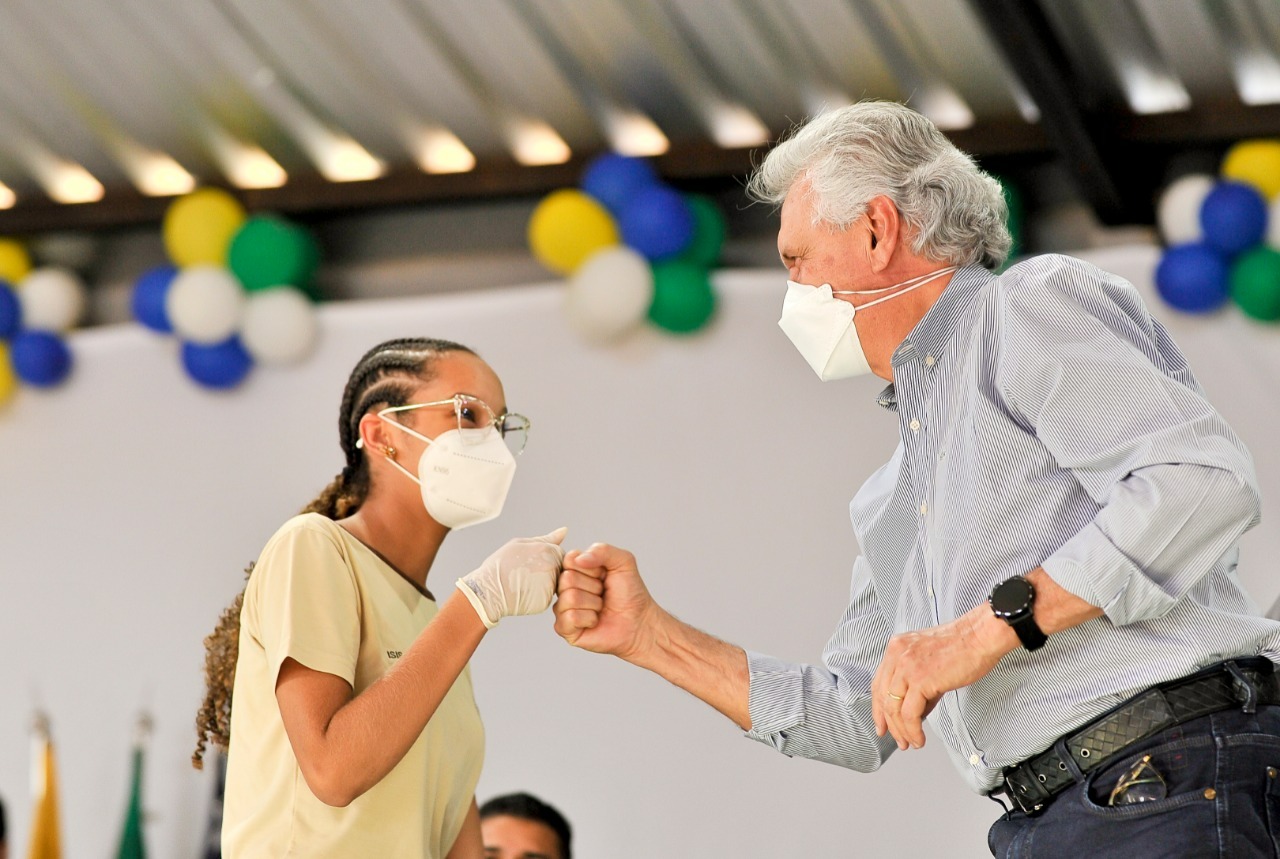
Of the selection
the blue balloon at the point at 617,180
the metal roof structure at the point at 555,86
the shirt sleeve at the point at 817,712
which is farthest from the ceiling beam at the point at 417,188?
the shirt sleeve at the point at 817,712

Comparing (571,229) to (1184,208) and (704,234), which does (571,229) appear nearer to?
(704,234)

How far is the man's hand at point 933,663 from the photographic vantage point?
158 cm

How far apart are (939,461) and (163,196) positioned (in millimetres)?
4315

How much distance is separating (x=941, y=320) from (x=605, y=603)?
28.0 inches

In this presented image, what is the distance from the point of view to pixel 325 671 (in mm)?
1857

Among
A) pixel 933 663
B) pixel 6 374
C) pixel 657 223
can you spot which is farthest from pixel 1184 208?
pixel 6 374

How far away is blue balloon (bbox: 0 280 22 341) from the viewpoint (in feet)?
16.6

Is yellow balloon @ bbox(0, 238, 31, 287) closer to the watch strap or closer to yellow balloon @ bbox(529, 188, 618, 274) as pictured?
yellow balloon @ bbox(529, 188, 618, 274)

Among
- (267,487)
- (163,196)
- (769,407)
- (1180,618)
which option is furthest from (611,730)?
(1180,618)

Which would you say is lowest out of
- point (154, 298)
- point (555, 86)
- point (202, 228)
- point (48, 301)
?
point (154, 298)

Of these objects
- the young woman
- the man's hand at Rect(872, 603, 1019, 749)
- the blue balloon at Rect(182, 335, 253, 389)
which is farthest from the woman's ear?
the blue balloon at Rect(182, 335, 253, 389)

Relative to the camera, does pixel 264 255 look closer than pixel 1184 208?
No

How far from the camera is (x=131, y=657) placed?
16.4ft

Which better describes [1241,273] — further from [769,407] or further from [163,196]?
[163,196]
